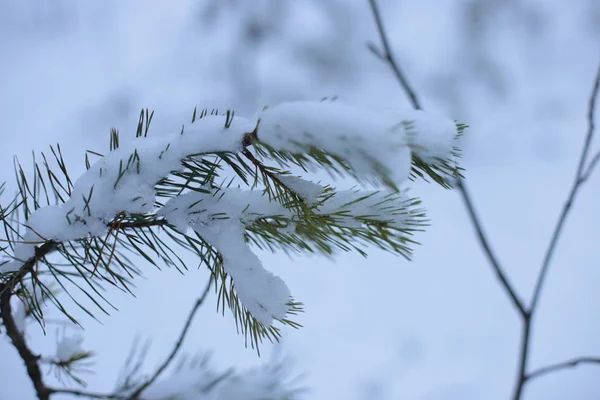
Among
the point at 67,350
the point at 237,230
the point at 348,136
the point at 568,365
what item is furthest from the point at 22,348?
the point at 568,365

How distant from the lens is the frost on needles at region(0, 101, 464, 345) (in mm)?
277

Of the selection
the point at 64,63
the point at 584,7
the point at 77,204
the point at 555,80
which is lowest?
the point at 77,204

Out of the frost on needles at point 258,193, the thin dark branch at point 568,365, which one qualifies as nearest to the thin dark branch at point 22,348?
the frost on needles at point 258,193

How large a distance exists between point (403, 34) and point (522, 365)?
6.68 feet

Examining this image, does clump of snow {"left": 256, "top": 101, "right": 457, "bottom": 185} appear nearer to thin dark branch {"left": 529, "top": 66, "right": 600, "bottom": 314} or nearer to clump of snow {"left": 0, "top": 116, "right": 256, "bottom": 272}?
clump of snow {"left": 0, "top": 116, "right": 256, "bottom": 272}

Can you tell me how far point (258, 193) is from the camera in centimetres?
39

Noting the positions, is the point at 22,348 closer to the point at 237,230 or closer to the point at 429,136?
the point at 237,230

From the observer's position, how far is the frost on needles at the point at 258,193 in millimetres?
277

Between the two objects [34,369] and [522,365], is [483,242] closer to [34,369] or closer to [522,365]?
[522,365]

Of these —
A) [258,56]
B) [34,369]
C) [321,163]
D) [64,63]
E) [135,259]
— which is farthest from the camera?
[258,56]

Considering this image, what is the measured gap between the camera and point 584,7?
2365 mm

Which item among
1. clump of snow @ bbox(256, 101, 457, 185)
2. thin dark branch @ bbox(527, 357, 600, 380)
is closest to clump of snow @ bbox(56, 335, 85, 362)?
clump of snow @ bbox(256, 101, 457, 185)

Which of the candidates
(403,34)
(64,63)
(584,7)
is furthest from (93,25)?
(584,7)

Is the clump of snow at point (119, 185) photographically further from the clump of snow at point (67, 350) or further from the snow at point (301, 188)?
the clump of snow at point (67, 350)
